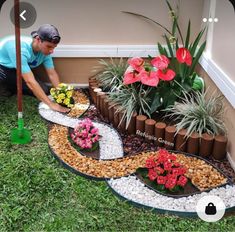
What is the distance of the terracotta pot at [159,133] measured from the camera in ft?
9.84

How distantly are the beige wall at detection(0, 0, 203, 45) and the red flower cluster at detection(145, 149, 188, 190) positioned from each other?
1842 millimetres

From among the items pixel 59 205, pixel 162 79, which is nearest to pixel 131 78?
pixel 162 79

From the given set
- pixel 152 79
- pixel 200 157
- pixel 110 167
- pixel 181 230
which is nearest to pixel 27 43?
pixel 152 79

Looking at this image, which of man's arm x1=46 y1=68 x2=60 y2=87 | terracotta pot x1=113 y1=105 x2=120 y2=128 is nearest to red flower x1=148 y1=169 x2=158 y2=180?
terracotta pot x1=113 y1=105 x2=120 y2=128

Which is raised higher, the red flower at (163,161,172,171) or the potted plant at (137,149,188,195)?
the red flower at (163,161,172,171)

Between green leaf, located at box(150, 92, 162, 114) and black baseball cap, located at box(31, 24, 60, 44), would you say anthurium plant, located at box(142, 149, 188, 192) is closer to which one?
green leaf, located at box(150, 92, 162, 114)

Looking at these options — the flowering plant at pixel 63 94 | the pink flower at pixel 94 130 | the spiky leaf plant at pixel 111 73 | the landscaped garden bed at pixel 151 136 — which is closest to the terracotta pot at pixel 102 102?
the landscaped garden bed at pixel 151 136

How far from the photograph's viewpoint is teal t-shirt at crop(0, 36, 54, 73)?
343 cm

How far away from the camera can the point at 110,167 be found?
2697 millimetres

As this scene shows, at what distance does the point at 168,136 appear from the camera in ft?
9.72

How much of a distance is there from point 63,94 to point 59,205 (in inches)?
57.6

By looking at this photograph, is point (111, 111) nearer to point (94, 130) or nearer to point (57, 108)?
point (94, 130)

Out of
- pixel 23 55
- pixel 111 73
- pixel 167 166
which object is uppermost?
pixel 23 55

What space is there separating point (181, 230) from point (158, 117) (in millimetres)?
1278
